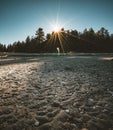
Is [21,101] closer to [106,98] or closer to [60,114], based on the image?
[60,114]

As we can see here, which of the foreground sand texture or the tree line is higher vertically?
the tree line

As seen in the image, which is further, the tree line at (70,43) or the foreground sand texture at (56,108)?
the tree line at (70,43)

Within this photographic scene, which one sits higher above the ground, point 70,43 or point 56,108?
point 70,43

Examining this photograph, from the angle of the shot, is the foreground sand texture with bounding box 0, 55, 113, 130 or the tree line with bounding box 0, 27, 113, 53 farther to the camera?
the tree line with bounding box 0, 27, 113, 53

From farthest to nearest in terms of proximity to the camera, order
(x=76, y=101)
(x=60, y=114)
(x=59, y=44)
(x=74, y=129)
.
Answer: (x=59, y=44), (x=76, y=101), (x=60, y=114), (x=74, y=129)

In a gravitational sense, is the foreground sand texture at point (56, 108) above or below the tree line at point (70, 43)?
below

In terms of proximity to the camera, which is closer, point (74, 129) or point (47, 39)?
point (74, 129)

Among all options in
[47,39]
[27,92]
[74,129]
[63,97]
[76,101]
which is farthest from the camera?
[47,39]

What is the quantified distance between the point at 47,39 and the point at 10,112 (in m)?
61.8

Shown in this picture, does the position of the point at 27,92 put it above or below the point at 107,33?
below

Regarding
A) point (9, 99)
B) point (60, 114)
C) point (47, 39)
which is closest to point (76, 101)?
point (60, 114)

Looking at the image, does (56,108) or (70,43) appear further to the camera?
(70,43)

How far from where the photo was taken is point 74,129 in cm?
295

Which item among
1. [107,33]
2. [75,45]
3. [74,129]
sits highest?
[107,33]
